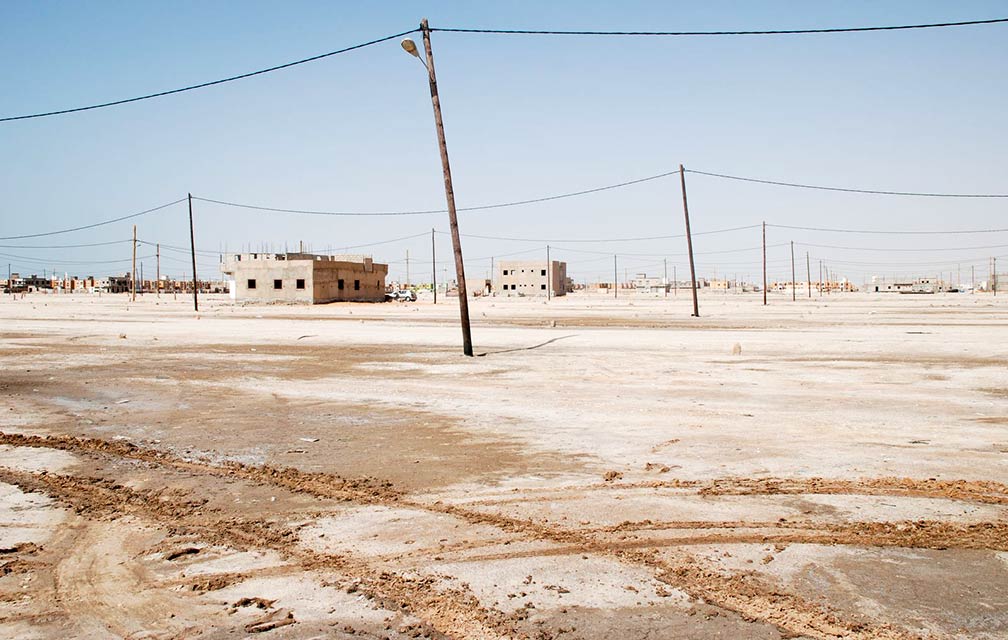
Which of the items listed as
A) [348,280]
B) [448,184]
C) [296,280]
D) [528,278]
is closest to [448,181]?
[448,184]

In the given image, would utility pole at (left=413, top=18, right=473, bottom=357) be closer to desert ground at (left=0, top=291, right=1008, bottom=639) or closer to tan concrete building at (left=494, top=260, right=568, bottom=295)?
desert ground at (left=0, top=291, right=1008, bottom=639)

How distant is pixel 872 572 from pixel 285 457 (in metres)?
5.02

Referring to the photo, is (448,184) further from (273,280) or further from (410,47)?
(273,280)

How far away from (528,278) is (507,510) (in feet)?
362

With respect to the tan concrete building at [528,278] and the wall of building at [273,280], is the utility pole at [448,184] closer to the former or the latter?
the wall of building at [273,280]

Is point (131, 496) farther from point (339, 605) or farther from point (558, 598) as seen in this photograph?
point (558, 598)

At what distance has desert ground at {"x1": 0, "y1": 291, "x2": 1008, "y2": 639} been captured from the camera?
345 cm

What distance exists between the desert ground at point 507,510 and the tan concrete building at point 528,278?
101 m

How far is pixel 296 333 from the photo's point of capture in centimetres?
2502

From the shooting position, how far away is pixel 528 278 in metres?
115

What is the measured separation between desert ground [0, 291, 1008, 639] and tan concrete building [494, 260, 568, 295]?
330 feet

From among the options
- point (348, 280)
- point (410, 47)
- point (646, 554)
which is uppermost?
point (410, 47)

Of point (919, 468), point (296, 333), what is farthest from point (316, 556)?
point (296, 333)

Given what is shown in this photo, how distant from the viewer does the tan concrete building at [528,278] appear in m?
114
